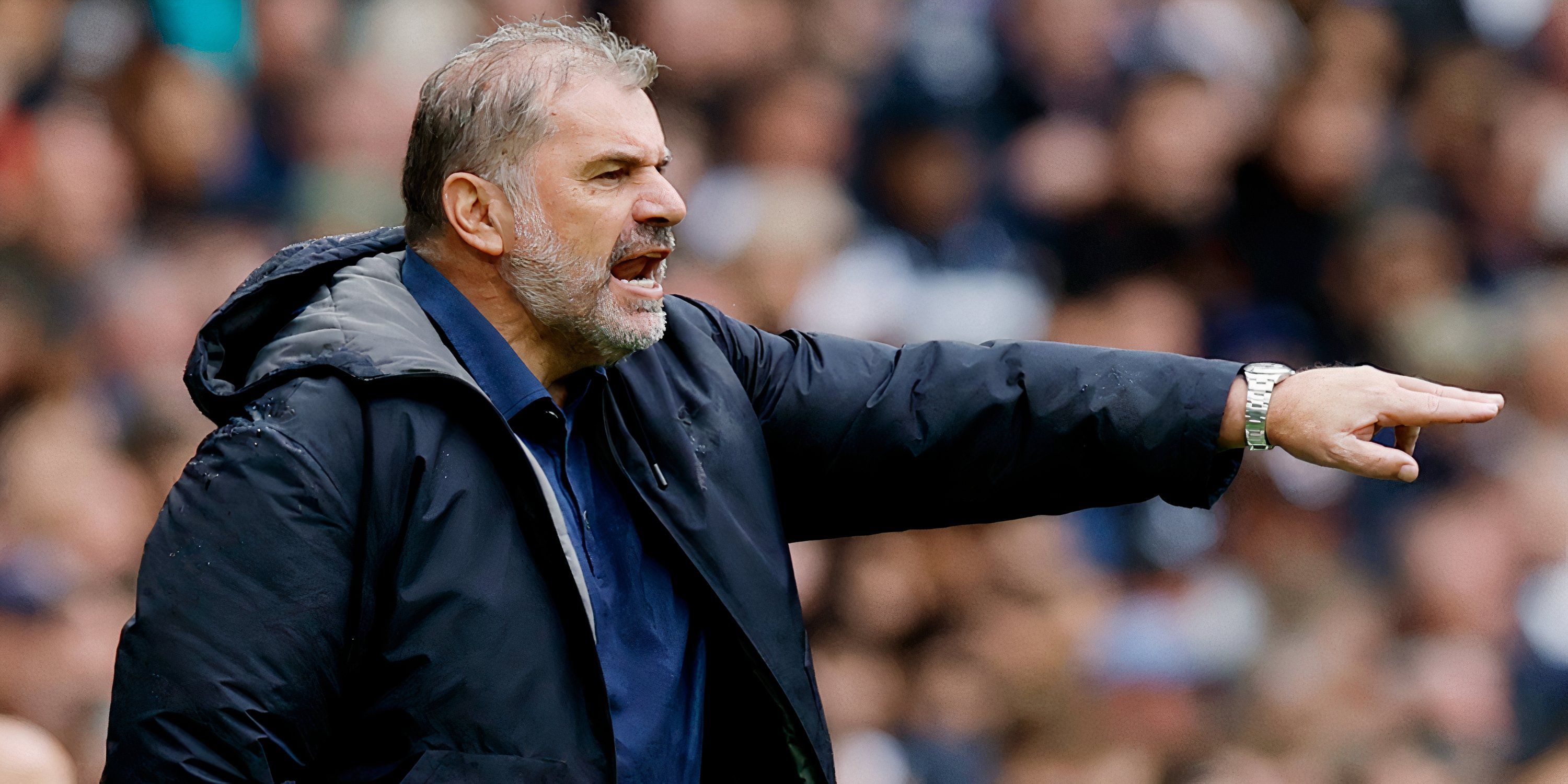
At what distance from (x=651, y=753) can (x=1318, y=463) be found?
2.44 feet

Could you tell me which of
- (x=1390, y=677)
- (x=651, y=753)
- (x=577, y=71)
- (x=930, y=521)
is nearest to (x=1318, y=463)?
(x=930, y=521)

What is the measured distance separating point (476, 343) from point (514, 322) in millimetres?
70

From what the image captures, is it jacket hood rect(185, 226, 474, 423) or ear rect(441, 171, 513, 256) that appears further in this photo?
ear rect(441, 171, 513, 256)

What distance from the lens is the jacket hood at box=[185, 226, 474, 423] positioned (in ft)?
5.13

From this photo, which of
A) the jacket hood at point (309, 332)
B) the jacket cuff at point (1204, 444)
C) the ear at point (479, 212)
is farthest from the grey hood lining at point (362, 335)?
the jacket cuff at point (1204, 444)

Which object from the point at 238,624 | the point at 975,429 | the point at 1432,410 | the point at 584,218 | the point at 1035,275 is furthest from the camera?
the point at 1035,275

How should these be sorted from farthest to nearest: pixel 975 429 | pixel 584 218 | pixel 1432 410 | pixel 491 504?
pixel 975 429 < pixel 584 218 < pixel 1432 410 < pixel 491 504

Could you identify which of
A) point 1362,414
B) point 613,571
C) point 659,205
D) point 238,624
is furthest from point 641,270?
point 1362,414

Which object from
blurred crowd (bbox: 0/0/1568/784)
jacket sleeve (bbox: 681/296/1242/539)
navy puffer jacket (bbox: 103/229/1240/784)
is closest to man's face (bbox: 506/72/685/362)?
navy puffer jacket (bbox: 103/229/1240/784)

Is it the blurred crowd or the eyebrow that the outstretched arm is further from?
→ the blurred crowd

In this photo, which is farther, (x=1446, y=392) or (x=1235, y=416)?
(x=1235, y=416)

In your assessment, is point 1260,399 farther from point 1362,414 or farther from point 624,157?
point 624,157

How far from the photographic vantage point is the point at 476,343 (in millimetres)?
1749

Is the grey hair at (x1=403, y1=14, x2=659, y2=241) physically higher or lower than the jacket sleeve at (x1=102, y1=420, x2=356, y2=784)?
higher
